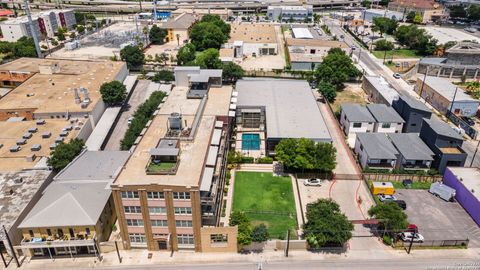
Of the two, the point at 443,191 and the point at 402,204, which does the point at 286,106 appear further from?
the point at 443,191

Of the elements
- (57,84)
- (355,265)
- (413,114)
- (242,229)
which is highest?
(413,114)

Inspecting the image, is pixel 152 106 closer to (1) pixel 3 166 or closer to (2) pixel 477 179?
(1) pixel 3 166

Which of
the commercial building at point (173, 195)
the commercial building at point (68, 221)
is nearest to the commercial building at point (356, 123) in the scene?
the commercial building at point (173, 195)

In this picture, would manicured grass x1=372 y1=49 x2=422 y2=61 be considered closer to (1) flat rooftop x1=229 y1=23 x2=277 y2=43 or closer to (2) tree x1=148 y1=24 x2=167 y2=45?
(1) flat rooftop x1=229 y1=23 x2=277 y2=43

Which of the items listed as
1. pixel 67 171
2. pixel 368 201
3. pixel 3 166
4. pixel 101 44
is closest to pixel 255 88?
pixel 368 201

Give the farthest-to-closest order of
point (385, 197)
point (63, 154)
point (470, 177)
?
1. point (63, 154)
2. point (470, 177)
3. point (385, 197)

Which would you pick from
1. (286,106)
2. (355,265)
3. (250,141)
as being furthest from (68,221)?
(286,106)

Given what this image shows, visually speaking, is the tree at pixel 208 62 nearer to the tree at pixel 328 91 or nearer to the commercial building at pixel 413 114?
the tree at pixel 328 91
